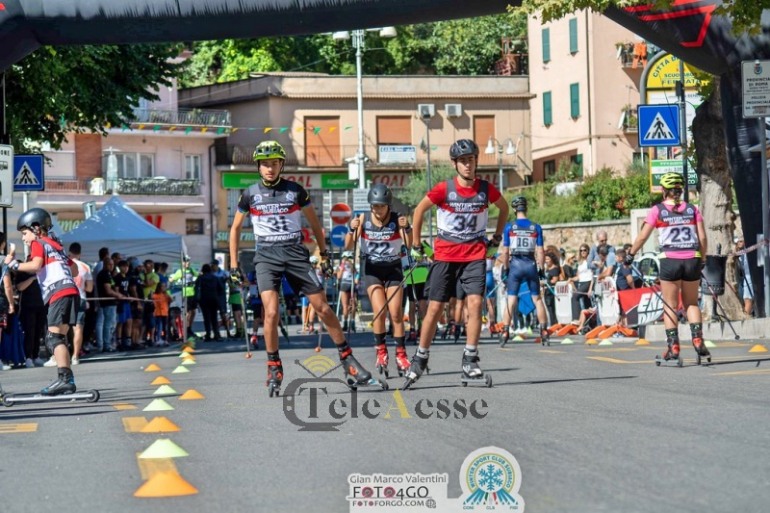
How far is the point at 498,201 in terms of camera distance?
12.5 metres

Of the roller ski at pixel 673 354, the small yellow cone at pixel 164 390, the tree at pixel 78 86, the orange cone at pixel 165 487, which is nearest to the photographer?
the orange cone at pixel 165 487

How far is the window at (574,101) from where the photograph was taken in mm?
62000

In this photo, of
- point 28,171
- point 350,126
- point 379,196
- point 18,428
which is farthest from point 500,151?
point 18,428

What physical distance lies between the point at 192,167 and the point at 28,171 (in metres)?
44.1

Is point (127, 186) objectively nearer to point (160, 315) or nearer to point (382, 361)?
point (160, 315)

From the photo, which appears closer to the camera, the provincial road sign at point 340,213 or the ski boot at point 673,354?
the ski boot at point 673,354

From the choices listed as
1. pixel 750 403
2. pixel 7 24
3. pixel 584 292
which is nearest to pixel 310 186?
pixel 584 292

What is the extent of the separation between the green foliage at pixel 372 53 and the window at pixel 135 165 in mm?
5522

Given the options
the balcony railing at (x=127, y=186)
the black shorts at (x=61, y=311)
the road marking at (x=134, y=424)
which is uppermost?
the balcony railing at (x=127, y=186)

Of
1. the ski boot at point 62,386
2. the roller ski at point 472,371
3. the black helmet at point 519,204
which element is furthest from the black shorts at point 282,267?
the black helmet at point 519,204

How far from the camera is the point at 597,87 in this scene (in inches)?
2389

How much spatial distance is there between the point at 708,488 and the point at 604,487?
478 millimetres

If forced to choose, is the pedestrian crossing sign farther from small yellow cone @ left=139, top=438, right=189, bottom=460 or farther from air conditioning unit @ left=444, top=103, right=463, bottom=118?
air conditioning unit @ left=444, top=103, right=463, bottom=118

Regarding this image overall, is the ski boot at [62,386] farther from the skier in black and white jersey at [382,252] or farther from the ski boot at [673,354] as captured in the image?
the ski boot at [673,354]
